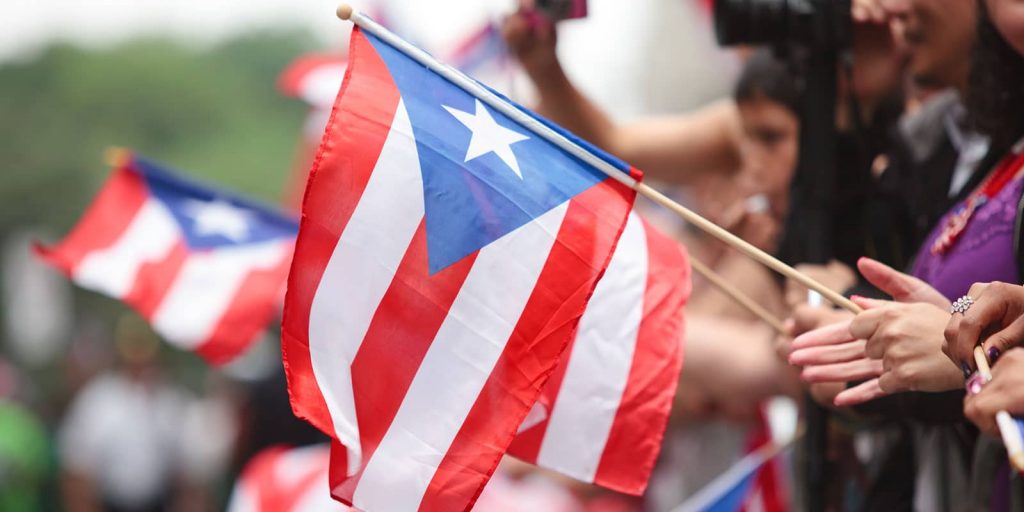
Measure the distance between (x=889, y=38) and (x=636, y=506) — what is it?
168 inches

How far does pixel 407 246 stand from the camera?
114 inches

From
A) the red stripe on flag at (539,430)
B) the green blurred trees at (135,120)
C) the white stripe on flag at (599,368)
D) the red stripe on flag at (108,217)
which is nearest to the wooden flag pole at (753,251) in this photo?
the white stripe on flag at (599,368)

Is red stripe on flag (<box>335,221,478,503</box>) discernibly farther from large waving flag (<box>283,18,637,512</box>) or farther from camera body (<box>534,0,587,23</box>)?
camera body (<box>534,0,587,23</box>)

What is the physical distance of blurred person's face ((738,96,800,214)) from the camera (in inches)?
166

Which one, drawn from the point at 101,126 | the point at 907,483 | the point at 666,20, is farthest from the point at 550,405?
the point at 101,126

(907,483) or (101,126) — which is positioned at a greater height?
(907,483)

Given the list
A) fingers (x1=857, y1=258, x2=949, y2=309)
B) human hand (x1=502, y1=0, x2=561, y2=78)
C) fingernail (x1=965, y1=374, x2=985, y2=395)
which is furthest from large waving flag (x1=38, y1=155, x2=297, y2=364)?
fingernail (x1=965, y1=374, x2=985, y2=395)

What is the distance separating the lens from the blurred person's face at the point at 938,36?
11.4 ft

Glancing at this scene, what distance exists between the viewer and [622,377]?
330 centimetres

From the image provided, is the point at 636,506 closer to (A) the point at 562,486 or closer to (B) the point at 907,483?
(A) the point at 562,486

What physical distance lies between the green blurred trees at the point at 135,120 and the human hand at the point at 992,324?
44003mm

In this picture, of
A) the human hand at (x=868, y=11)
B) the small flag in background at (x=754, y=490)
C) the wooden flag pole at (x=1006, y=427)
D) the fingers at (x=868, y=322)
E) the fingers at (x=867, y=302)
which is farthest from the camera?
the small flag in background at (x=754, y=490)

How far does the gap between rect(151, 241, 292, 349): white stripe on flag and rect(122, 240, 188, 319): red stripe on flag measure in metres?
0.02

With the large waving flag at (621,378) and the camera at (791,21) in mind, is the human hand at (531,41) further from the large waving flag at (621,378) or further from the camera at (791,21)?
the large waving flag at (621,378)
